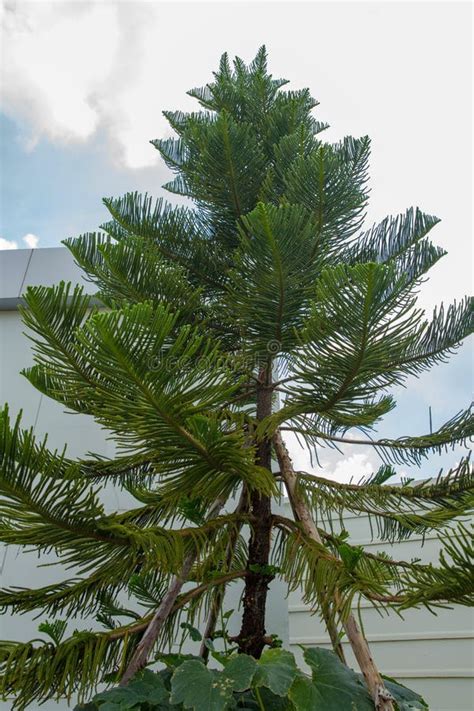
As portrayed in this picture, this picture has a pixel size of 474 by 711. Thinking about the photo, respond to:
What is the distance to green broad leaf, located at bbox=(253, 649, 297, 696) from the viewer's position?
84cm

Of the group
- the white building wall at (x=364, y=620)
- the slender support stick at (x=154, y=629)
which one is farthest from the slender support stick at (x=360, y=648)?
the white building wall at (x=364, y=620)

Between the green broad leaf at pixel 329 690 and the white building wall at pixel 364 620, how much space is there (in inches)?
34.9

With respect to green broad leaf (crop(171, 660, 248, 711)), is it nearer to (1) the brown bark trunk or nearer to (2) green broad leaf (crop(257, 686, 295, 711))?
(2) green broad leaf (crop(257, 686, 295, 711))

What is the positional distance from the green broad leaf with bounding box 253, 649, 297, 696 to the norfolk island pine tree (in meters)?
0.11

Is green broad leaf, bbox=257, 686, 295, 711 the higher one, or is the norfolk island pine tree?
the norfolk island pine tree

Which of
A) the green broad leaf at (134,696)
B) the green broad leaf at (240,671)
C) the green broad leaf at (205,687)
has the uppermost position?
the green broad leaf at (240,671)

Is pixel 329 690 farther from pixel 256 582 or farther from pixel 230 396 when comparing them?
pixel 230 396

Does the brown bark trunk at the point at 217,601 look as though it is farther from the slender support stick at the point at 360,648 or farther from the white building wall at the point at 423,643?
the white building wall at the point at 423,643

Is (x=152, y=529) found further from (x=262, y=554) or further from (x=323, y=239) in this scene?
(x=323, y=239)

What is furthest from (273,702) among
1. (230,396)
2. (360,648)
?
(230,396)

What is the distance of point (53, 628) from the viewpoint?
3.40 feet

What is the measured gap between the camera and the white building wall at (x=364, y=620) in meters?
1.74

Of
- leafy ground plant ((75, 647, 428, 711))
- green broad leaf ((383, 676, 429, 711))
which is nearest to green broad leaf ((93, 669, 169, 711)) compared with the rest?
leafy ground plant ((75, 647, 428, 711))

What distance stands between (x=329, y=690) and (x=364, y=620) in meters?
1.12
